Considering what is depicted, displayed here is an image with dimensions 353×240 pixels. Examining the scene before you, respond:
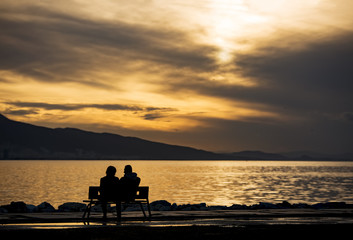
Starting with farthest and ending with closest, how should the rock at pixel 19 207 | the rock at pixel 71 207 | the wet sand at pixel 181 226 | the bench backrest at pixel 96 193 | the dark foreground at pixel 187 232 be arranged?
the rock at pixel 71 207 < the rock at pixel 19 207 < the bench backrest at pixel 96 193 < the wet sand at pixel 181 226 < the dark foreground at pixel 187 232

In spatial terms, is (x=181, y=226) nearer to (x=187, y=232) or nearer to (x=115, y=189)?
(x=187, y=232)

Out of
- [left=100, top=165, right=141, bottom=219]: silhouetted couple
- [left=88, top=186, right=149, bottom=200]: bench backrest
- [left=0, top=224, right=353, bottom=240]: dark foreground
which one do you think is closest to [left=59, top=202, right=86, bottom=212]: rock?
[left=88, top=186, right=149, bottom=200]: bench backrest

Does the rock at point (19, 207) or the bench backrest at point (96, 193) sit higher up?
the bench backrest at point (96, 193)

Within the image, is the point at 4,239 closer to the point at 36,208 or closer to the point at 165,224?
the point at 165,224

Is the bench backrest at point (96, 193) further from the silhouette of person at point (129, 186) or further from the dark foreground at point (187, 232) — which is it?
the dark foreground at point (187, 232)

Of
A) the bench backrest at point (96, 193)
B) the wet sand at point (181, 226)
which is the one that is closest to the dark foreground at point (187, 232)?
the wet sand at point (181, 226)

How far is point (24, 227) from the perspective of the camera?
46.8 ft

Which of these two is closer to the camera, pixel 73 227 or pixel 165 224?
pixel 73 227

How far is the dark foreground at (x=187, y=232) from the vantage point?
40.5 feet

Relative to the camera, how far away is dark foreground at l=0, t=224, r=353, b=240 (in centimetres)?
1234

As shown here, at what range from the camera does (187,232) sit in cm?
1319

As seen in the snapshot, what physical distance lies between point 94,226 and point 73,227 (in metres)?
0.57

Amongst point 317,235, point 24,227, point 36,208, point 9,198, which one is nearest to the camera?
point 317,235

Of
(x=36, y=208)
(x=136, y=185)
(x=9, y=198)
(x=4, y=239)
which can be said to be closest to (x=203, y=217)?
(x=136, y=185)
